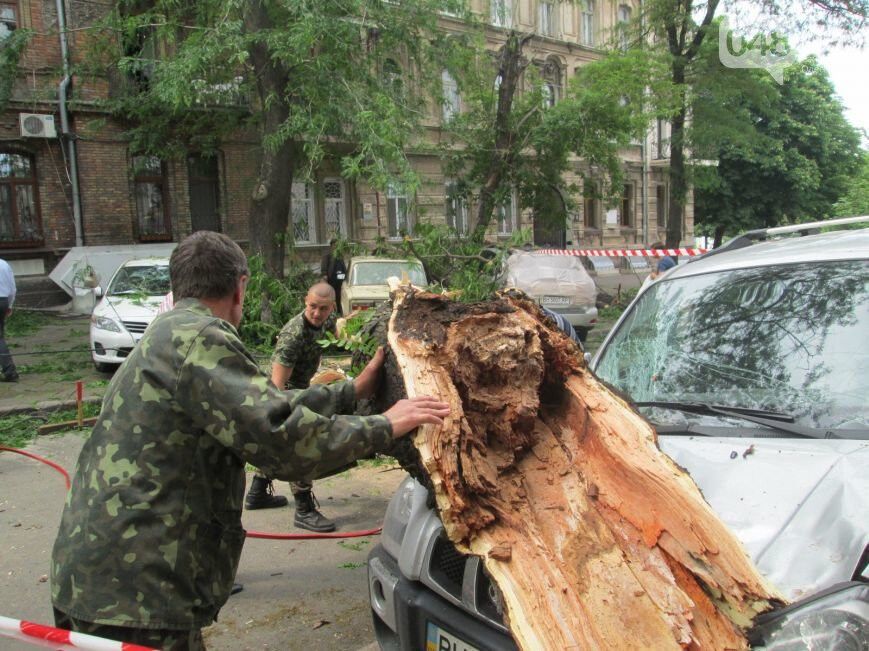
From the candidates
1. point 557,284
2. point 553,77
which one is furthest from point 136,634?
point 553,77

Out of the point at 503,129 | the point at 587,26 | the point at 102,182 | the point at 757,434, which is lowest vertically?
the point at 757,434

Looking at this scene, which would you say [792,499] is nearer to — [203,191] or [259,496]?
[259,496]

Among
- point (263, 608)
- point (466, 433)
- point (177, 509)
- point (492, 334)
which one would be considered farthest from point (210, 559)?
point (263, 608)

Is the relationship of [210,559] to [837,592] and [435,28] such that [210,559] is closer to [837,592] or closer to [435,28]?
[837,592]

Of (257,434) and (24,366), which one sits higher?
(257,434)

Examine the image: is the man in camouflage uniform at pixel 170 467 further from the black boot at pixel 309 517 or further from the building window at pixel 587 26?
the building window at pixel 587 26

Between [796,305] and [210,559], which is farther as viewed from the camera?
[796,305]

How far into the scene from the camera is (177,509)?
1.97 metres

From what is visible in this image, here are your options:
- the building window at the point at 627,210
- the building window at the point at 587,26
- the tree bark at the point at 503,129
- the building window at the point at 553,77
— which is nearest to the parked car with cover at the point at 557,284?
the tree bark at the point at 503,129

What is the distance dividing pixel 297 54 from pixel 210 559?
11.7 meters

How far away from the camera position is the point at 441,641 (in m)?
2.42

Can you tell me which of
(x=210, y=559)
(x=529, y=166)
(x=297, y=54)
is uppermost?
(x=297, y=54)

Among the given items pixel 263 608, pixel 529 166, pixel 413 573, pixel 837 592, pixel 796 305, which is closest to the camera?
pixel 837 592

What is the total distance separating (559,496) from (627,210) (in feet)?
107
